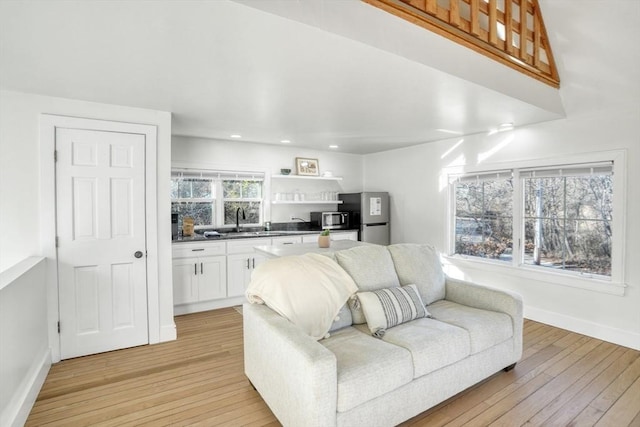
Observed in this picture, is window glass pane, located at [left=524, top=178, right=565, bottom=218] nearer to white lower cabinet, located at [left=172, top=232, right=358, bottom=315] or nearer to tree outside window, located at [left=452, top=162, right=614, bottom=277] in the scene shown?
tree outside window, located at [left=452, top=162, right=614, bottom=277]

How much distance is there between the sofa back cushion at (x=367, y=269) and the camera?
2580mm

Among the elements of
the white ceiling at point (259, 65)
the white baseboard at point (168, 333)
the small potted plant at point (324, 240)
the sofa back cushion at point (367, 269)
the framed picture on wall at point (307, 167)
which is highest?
the white ceiling at point (259, 65)

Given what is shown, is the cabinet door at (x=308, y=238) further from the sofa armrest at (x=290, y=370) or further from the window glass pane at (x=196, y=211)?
the sofa armrest at (x=290, y=370)

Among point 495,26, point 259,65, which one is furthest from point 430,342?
point 495,26

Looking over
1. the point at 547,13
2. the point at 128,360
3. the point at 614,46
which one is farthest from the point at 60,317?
the point at 614,46

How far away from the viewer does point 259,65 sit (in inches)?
87.6

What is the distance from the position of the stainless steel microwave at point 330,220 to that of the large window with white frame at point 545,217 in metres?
1.74

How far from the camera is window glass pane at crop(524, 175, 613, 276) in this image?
3.49 metres

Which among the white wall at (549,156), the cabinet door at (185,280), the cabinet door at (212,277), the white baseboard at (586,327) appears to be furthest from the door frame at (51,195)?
the white baseboard at (586,327)

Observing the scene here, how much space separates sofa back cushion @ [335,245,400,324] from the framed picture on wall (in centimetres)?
300

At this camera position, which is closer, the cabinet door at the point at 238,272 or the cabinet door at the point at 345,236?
the cabinet door at the point at 238,272

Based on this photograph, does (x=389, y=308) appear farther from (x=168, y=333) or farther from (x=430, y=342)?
(x=168, y=333)

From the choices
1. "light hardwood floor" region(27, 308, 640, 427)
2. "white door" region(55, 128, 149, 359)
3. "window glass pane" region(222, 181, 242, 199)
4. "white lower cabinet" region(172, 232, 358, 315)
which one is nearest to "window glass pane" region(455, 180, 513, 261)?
"light hardwood floor" region(27, 308, 640, 427)

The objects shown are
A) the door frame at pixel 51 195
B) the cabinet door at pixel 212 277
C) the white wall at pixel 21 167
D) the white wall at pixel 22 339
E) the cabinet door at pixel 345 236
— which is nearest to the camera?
the white wall at pixel 22 339
